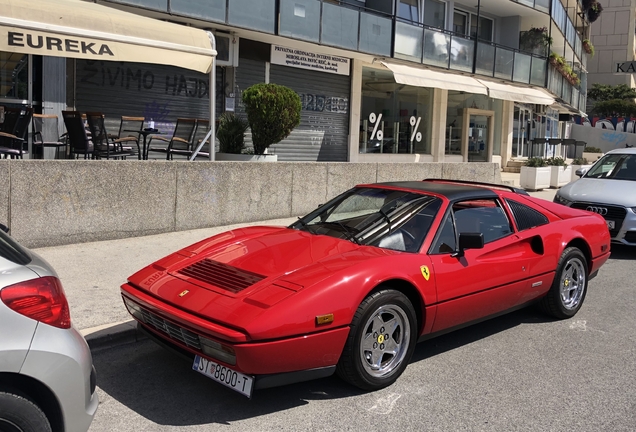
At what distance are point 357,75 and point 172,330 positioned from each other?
52.6 feet

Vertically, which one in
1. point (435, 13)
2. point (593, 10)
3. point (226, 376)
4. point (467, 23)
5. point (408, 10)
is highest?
point (593, 10)

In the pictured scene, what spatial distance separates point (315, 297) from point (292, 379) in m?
0.50

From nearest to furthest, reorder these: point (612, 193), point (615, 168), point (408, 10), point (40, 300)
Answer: point (40, 300) < point (612, 193) < point (615, 168) < point (408, 10)

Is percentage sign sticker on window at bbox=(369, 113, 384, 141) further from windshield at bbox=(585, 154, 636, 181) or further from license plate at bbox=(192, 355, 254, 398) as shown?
license plate at bbox=(192, 355, 254, 398)

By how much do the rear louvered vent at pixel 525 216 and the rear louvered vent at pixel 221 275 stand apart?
2648mm

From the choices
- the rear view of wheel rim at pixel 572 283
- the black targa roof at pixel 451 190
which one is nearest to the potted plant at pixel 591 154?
the rear view of wheel rim at pixel 572 283

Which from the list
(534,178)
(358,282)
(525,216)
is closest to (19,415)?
(358,282)

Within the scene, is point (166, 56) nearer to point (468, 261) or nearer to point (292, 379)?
point (468, 261)

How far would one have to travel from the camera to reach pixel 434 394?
4.08m

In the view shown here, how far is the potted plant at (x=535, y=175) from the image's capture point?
17828 mm

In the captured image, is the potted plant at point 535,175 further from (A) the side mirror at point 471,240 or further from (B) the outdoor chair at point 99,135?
(A) the side mirror at point 471,240

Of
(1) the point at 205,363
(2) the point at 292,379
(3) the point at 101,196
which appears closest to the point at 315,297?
(2) the point at 292,379

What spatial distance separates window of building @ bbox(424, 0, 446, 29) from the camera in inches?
863

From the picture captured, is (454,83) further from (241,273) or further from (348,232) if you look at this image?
(241,273)
